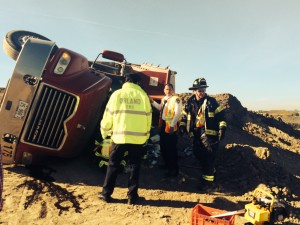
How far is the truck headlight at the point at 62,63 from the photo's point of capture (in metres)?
5.26

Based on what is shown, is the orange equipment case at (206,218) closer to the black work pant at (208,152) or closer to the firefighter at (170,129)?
the black work pant at (208,152)

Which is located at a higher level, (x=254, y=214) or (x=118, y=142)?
(x=118, y=142)

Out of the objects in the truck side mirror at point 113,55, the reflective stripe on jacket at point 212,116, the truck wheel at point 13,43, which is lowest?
the reflective stripe on jacket at point 212,116

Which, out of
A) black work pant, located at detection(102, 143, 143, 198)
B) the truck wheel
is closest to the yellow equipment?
black work pant, located at detection(102, 143, 143, 198)

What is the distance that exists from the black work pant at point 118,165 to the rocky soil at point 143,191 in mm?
239

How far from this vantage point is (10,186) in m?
4.92

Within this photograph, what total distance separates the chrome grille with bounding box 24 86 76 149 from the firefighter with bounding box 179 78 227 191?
2.33m

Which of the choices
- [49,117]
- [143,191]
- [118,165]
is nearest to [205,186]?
[143,191]

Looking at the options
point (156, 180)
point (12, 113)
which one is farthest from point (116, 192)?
point (12, 113)

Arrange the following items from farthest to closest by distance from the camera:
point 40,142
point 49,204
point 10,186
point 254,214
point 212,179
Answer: point 212,179 → point 40,142 → point 10,186 → point 49,204 → point 254,214

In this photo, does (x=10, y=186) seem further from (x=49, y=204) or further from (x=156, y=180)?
(x=156, y=180)

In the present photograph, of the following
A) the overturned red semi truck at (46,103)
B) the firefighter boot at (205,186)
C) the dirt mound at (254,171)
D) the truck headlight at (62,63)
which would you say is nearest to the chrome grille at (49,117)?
the overturned red semi truck at (46,103)

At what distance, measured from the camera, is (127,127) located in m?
4.57

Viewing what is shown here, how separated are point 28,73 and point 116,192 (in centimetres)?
244
